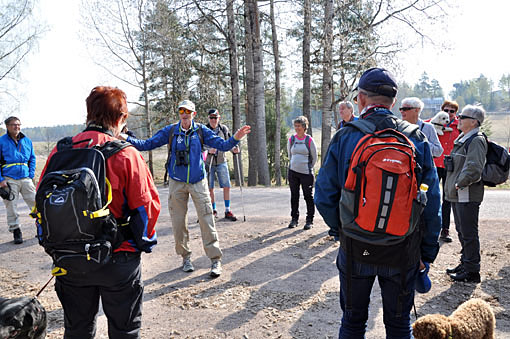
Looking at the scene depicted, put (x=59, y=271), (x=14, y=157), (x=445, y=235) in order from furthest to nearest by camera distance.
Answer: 1. (x=14, y=157)
2. (x=445, y=235)
3. (x=59, y=271)

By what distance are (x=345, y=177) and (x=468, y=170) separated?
269cm

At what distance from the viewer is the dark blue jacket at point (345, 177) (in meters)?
2.42

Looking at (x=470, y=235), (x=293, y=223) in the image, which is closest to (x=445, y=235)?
(x=470, y=235)

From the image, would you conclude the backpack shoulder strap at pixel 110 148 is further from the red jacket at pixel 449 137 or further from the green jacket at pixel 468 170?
the red jacket at pixel 449 137

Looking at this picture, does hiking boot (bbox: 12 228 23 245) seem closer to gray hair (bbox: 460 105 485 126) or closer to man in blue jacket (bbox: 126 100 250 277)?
man in blue jacket (bbox: 126 100 250 277)

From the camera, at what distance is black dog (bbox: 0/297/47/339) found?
6.91ft

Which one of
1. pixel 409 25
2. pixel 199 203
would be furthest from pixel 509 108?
pixel 199 203

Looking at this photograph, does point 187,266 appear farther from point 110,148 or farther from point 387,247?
point 387,247

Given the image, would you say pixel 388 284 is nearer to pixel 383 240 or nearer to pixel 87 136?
pixel 383 240

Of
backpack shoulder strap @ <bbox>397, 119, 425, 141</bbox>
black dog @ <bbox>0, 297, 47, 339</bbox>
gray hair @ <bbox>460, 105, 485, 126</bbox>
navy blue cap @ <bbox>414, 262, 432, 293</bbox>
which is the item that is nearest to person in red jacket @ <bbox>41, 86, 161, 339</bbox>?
black dog @ <bbox>0, 297, 47, 339</bbox>

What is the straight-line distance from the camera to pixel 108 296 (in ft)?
7.80

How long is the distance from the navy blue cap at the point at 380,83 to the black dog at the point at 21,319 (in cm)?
258

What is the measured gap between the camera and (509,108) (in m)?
95.3

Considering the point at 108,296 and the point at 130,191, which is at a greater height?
the point at 130,191
